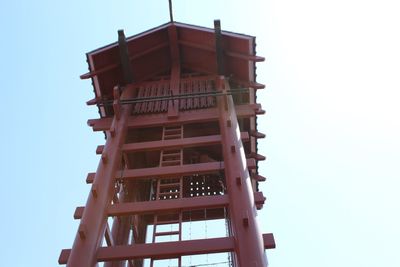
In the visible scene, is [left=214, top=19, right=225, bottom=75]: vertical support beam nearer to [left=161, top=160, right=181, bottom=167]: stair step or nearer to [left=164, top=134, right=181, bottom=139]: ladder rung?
[left=164, top=134, right=181, bottom=139]: ladder rung

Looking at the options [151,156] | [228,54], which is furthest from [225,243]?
[228,54]

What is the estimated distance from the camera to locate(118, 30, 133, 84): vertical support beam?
11070mm

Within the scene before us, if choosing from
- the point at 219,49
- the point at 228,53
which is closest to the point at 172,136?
the point at 219,49

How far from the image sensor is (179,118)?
9.84m

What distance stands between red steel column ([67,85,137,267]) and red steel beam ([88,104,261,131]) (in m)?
0.42

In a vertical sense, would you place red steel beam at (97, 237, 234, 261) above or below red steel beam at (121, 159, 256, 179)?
below

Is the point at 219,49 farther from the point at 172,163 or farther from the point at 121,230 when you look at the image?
the point at 121,230

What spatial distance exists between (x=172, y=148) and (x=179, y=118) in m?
1.12

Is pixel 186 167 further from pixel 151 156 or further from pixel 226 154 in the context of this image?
pixel 151 156

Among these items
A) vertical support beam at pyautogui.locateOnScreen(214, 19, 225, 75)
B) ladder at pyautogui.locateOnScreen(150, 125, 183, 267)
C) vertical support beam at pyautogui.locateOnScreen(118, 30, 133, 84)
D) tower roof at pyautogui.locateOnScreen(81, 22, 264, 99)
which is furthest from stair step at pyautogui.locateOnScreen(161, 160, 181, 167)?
vertical support beam at pyautogui.locateOnScreen(118, 30, 133, 84)

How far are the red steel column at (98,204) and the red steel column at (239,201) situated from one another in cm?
207

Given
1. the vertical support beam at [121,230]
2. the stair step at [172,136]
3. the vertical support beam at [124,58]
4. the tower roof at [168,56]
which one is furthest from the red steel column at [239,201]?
the vertical support beam at [124,58]

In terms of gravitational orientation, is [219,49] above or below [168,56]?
below

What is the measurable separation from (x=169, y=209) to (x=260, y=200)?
161 cm
